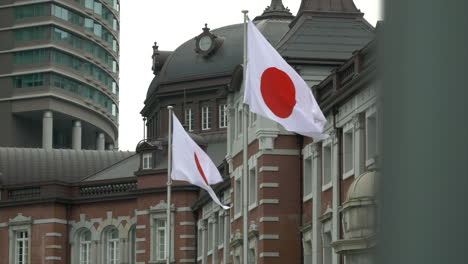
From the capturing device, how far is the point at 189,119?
3440 inches

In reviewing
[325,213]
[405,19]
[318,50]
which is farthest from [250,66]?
[405,19]

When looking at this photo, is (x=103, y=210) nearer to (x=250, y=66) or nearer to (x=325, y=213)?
(x=325, y=213)

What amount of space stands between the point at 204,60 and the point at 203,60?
0.06 m

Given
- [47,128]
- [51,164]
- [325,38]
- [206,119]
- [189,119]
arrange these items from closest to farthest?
[325,38] → [206,119] → [189,119] → [51,164] → [47,128]

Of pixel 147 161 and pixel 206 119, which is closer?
pixel 147 161

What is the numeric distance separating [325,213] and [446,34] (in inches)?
1618

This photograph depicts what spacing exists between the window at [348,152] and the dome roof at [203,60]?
43.6m

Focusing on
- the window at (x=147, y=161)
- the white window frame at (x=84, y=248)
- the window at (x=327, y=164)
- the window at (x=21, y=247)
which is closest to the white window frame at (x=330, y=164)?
the window at (x=327, y=164)

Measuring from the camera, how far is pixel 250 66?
112 feet

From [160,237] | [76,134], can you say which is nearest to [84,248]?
[160,237]

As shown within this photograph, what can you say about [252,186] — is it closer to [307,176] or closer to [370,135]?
[307,176]

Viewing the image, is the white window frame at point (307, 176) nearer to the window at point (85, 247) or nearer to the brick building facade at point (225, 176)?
the brick building facade at point (225, 176)

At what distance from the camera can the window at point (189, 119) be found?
286ft

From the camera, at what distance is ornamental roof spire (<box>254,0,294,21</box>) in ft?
267
